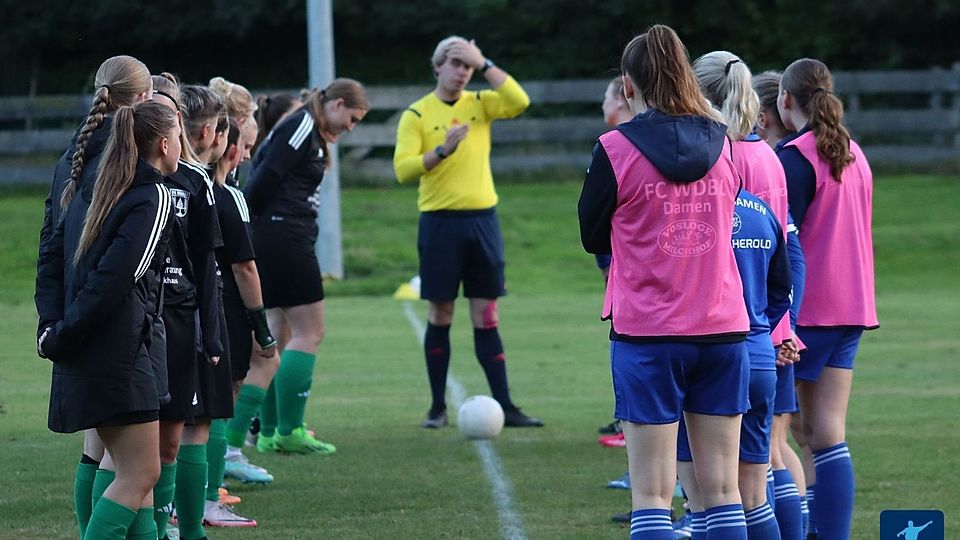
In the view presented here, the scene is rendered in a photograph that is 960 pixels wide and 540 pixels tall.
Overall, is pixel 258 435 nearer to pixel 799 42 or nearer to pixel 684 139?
pixel 684 139

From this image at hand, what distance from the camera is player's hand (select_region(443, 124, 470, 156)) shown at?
30.6 ft

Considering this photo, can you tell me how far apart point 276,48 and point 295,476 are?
32.1m

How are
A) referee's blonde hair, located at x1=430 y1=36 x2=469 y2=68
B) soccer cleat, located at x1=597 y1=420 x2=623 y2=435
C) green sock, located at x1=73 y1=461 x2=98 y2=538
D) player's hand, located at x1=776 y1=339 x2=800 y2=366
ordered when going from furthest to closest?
referee's blonde hair, located at x1=430 y1=36 x2=469 y2=68 → soccer cleat, located at x1=597 y1=420 x2=623 y2=435 → green sock, located at x1=73 y1=461 x2=98 y2=538 → player's hand, located at x1=776 y1=339 x2=800 y2=366

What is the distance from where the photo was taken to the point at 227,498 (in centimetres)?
712

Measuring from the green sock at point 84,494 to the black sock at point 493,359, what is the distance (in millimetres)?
4280

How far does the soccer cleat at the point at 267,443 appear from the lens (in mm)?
8641

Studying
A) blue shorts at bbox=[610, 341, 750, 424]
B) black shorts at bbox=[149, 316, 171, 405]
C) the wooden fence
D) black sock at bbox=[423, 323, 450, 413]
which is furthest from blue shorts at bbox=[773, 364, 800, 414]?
the wooden fence

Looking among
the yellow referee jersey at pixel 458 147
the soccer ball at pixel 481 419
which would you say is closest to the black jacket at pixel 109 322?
the soccer ball at pixel 481 419

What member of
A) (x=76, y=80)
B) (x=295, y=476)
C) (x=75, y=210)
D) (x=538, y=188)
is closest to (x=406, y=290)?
(x=538, y=188)

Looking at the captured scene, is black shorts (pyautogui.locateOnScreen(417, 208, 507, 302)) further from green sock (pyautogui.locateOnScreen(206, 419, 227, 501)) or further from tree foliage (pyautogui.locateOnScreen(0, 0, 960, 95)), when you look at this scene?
tree foliage (pyautogui.locateOnScreen(0, 0, 960, 95))

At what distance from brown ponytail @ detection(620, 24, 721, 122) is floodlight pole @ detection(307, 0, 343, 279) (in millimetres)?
14155

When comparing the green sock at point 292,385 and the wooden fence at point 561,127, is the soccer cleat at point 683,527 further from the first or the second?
the wooden fence at point 561,127

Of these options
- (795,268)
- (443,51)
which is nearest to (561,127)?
(443,51)

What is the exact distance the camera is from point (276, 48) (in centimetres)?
3897
